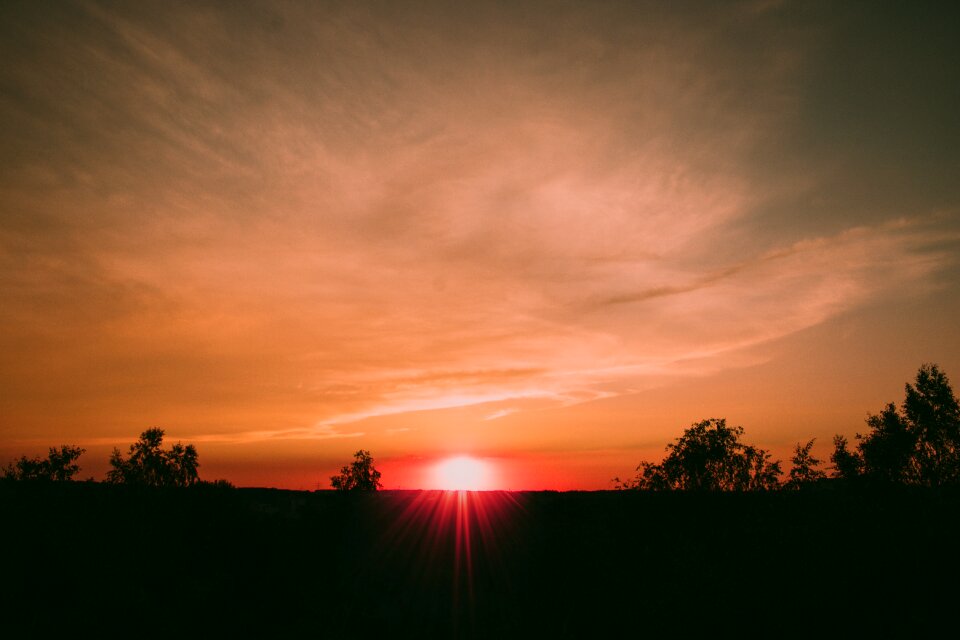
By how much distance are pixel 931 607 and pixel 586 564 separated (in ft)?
18.8

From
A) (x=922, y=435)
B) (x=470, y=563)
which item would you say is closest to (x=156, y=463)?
(x=470, y=563)

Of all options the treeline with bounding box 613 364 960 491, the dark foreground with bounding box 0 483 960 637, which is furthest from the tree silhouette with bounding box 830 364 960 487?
the dark foreground with bounding box 0 483 960 637

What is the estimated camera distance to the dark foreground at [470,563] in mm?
7594

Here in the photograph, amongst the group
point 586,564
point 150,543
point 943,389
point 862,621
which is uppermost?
point 943,389

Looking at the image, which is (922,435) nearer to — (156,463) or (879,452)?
(879,452)

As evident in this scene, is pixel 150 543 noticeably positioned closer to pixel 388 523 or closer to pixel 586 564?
pixel 388 523

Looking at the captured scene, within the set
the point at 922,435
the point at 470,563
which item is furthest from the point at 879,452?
the point at 470,563

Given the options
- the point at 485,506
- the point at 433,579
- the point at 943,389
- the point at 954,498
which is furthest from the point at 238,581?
the point at 943,389

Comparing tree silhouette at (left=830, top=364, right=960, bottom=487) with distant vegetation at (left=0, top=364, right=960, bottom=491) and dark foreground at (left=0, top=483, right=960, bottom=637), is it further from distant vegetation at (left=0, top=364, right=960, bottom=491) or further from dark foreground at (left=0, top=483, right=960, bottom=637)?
dark foreground at (left=0, top=483, right=960, bottom=637)

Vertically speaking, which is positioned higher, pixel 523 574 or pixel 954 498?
pixel 954 498

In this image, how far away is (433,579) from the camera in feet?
28.9

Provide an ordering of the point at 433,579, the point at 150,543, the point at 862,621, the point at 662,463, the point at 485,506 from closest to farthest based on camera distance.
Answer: the point at 862,621 < the point at 150,543 < the point at 433,579 < the point at 485,506 < the point at 662,463

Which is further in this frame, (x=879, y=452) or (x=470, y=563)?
(x=879, y=452)

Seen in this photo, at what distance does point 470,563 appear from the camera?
9.12 m
